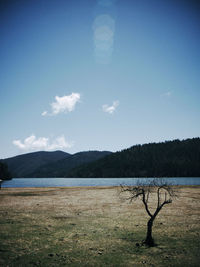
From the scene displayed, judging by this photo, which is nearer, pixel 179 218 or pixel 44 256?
pixel 44 256

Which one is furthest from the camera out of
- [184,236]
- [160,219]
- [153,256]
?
[160,219]

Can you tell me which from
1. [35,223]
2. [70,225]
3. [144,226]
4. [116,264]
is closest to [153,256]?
[116,264]

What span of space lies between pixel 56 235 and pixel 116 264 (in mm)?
7672

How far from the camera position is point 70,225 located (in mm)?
20000

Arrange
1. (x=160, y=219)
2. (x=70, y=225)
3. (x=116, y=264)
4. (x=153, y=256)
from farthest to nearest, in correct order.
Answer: (x=160, y=219) → (x=70, y=225) → (x=153, y=256) → (x=116, y=264)

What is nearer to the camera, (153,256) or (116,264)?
(116,264)

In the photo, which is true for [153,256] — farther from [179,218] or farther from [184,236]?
[179,218]

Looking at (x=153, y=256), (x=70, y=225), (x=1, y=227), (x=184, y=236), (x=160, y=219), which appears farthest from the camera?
(x=160, y=219)

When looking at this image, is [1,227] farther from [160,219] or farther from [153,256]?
[160,219]

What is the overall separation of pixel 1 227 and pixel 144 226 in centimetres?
1559

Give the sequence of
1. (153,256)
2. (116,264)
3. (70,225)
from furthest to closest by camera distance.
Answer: (70,225)
(153,256)
(116,264)

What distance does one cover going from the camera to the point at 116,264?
11.2 m

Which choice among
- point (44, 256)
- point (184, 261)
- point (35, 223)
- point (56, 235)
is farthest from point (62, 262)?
point (35, 223)

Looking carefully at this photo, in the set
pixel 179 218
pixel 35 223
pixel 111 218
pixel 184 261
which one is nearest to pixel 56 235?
pixel 35 223
